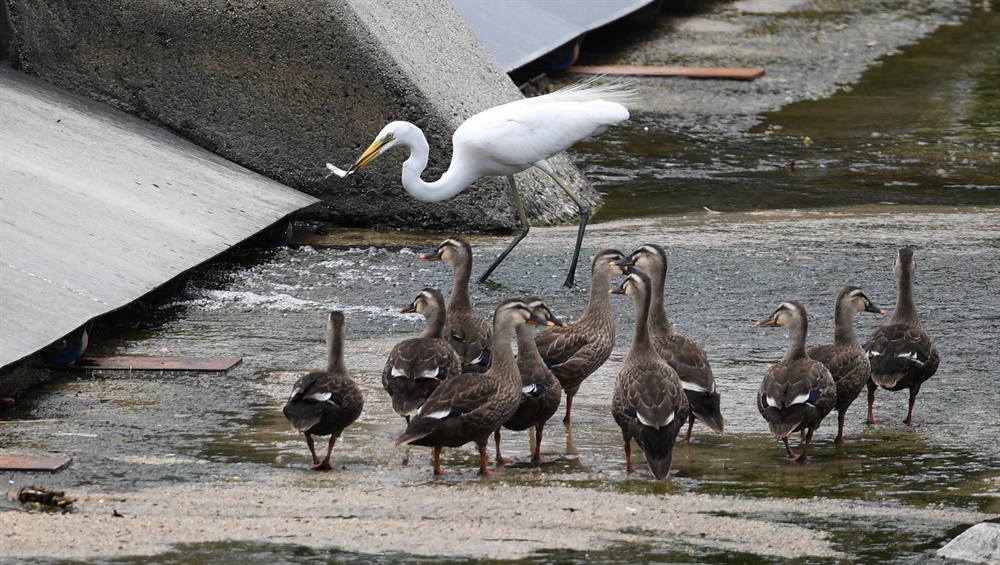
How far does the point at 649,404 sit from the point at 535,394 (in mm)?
580

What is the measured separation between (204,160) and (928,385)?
6.57 metres

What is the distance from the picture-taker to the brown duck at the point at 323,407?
21.8 ft

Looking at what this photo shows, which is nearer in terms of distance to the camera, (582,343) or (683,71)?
(582,343)

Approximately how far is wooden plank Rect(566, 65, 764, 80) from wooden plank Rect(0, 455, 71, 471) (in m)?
12.7

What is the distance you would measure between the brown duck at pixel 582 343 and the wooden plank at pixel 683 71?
10.8 m

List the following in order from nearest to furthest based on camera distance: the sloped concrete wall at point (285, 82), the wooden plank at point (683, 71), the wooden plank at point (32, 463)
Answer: the wooden plank at point (32, 463) < the sloped concrete wall at point (285, 82) < the wooden plank at point (683, 71)

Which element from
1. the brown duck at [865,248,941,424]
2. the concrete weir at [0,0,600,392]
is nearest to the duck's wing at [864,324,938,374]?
the brown duck at [865,248,941,424]

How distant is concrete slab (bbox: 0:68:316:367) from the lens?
846 centimetres

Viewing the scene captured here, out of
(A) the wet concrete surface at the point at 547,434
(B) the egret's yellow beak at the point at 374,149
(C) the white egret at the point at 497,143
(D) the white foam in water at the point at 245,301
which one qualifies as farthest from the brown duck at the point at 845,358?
(B) the egret's yellow beak at the point at 374,149

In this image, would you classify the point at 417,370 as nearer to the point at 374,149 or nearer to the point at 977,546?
the point at 977,546

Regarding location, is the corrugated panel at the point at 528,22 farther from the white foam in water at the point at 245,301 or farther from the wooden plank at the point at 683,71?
the white foam in water at the point at 245,301

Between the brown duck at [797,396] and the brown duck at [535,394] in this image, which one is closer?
the brown duck at [797,396]

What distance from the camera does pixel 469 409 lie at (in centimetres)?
651

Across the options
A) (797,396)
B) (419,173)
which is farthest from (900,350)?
(419,173)
